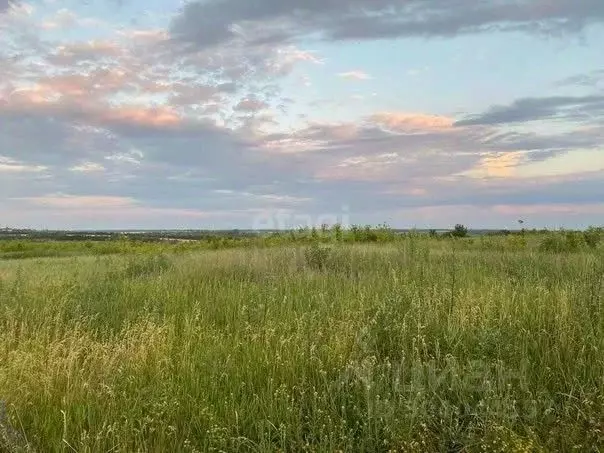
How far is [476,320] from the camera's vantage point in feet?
19.2

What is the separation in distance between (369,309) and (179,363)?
2.41 m

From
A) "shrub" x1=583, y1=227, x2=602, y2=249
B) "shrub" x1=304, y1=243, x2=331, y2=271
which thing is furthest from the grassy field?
"shrub" x1=583, y1=227, x2=602, y2=249


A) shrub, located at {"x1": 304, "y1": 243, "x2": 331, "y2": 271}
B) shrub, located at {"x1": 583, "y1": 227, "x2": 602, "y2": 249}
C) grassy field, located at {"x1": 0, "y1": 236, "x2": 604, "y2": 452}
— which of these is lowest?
grassy field, located at {"x1": 0, "y1": 236, "x2": 604, "y2": 452}

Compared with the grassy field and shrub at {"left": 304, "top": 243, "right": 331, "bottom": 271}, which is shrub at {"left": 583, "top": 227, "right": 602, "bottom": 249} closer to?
shrub at {"left": 304, "top": 243, "right": 331, "bottom": 271}

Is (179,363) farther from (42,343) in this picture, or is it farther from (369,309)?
(369,309)

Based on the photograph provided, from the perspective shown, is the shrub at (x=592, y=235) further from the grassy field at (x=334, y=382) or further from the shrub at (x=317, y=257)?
the grassy field at (x=334, y=382)

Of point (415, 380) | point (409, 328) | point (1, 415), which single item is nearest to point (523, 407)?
point (415, 380)

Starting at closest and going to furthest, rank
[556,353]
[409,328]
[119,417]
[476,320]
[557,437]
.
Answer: [557,437] < [119,417] < [556,353] < [409,328] < [476,320]

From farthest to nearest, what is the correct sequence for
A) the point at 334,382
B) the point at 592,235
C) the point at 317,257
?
the point at 592,235 → the point at 317,257 → the point at 334,382

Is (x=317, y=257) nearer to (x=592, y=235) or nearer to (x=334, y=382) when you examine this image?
(x=334, y=382)

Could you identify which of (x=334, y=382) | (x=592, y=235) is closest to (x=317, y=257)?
(x=334, y=382)

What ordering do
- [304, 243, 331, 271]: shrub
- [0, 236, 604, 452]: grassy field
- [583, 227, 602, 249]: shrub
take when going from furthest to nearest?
[583, 227, 602, 249]: shrub
[304, 243, 331, 271]: shrub
[0, 236, 604, 452]: grassy field

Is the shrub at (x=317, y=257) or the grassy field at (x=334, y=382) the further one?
the shrub at (x=317, y=257)

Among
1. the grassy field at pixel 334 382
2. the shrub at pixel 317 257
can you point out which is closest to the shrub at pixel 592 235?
the shrub at pixel 317 257
